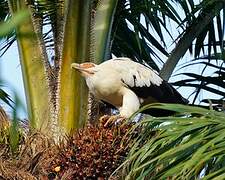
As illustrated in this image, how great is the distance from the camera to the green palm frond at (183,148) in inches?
90.6

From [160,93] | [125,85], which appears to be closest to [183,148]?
[125,85]

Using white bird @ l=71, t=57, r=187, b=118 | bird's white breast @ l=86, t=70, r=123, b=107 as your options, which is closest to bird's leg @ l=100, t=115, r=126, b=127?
white bird @ l=71, t=57, r=187, b=118

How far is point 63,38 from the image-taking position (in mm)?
4188

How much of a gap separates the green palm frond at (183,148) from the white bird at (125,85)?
3.76ft

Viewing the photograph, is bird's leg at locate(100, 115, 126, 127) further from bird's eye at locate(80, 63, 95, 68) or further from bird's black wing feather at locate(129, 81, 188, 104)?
bird's black wing feather at locate(129, 81, 188, 104)

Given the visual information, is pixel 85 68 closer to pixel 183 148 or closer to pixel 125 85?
pixel 125 85

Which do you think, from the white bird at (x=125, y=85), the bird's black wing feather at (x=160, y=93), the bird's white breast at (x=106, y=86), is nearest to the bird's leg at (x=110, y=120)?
the white bird at (x=125, y=85)

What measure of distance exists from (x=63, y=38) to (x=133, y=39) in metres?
1.71

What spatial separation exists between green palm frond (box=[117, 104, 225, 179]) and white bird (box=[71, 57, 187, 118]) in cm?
115

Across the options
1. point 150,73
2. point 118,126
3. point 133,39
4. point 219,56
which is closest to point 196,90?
point 219,56

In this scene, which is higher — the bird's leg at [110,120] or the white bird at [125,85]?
the white bird at [125,85]

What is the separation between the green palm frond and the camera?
7.55ft

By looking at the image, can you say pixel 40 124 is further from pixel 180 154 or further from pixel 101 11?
pixel 180 154

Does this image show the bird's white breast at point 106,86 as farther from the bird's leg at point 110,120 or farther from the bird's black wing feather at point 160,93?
the bird's leg at point 110,120
